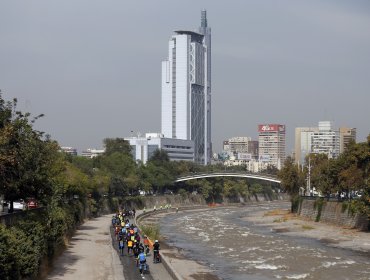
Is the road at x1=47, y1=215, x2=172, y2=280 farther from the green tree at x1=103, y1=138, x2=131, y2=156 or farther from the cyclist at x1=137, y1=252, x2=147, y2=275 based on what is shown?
the green tree at x1=103, y1=138, x2=131, y2=156

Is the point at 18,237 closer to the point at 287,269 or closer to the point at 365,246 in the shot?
the point at 287,269

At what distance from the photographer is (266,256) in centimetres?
5412

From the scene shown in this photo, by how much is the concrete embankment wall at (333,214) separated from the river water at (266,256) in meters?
7.75

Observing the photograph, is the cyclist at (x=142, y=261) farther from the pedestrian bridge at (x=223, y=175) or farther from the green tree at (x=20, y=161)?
the pedestrian bridge at (x=223, y=175)

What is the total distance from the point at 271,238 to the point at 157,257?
31.6 m

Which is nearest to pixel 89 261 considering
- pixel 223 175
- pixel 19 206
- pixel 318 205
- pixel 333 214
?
pixel 19 206

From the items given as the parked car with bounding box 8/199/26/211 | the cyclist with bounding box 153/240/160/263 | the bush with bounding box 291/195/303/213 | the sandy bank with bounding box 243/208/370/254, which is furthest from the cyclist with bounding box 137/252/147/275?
the bush with bounding box 291/195/303/213

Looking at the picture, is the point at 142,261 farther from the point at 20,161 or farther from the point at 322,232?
the point at 322,232

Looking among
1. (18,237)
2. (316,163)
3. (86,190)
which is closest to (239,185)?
(316,163)

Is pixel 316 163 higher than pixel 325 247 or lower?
higher

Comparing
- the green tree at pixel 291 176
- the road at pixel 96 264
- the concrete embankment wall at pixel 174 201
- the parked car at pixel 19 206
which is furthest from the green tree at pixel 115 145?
the road at pixel 96 264

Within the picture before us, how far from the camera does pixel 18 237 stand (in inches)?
1149

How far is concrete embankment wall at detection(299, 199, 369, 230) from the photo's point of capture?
73.9m

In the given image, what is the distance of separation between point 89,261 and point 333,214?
159 ft
